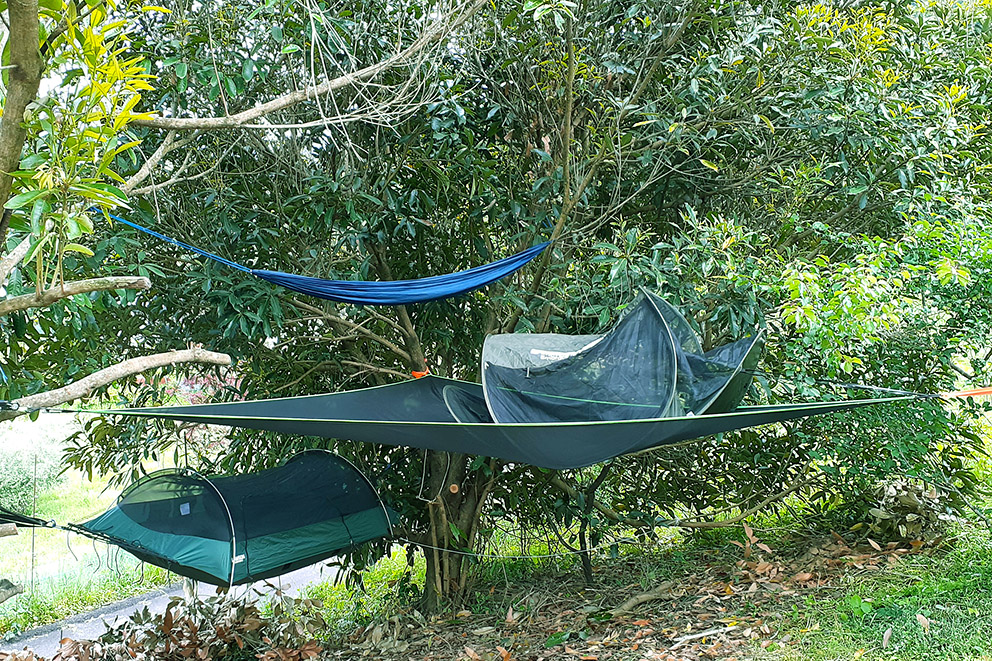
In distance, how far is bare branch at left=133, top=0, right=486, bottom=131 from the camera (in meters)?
1.78

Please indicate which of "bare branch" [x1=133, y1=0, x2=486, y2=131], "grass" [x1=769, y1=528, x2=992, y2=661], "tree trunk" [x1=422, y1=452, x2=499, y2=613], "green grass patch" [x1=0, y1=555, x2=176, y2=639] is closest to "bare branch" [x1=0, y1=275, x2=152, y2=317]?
"bare branch" [x1=133, y1=0, x2=486, y2=131]

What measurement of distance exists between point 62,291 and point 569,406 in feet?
5.75

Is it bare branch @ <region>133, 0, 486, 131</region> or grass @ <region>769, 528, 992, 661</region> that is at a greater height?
bare branch @ <region>133, 0, 486, 131</region>

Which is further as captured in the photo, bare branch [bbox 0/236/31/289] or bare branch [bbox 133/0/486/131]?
bare branch [bbox 133/0/486/131]

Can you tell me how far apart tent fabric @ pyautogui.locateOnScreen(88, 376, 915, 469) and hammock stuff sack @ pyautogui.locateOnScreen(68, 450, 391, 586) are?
0.54 meters

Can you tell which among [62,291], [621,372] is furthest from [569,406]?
[62,291]

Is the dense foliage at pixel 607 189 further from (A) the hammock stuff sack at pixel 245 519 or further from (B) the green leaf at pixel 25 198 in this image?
(B) the green leaf at pixel 25 198

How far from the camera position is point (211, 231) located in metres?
2.99

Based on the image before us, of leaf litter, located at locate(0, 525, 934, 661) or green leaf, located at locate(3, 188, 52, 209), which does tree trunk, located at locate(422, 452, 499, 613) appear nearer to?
leaf litter, located at locate(0, 525, 934, 661)

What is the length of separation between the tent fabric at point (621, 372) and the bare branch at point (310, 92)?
985mm

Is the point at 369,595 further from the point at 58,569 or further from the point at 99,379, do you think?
the point at 99,379

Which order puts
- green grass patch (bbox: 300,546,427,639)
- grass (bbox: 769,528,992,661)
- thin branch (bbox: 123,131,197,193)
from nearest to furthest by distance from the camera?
1. thin branch (bbox: 123,131,197,193)
2. grass (bbox: 769,528,992,661)
3. green grass patch (bbox: 300,546,427,639)

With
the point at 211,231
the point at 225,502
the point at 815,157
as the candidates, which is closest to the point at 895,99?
the point at 815,157

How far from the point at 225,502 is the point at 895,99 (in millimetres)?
2930
